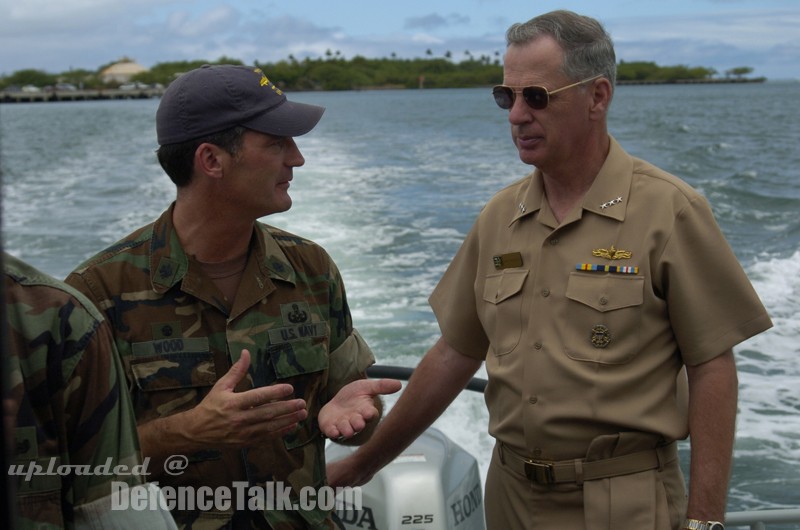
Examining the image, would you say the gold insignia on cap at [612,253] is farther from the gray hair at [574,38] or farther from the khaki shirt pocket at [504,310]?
the gray hair at [574,38]

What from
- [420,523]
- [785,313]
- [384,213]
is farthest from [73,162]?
[420,523]

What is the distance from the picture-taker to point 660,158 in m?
20.4

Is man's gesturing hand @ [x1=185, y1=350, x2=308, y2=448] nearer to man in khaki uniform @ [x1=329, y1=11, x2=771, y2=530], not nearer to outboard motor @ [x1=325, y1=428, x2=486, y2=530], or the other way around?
man in khaki uniform @ [x1=329, y1=11, x2=771, y2=530]

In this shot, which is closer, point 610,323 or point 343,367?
point 610,323

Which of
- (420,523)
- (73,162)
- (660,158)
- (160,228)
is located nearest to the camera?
(160,228)

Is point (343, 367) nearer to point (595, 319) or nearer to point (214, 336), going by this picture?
point (214, 336)

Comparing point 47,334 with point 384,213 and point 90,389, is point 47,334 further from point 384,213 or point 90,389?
point 384,213

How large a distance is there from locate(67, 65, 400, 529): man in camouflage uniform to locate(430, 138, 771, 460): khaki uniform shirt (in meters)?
0.35

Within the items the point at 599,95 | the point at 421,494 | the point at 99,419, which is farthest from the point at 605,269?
the point at 99,419

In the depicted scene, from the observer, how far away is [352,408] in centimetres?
217

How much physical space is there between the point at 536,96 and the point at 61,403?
4.56 ft

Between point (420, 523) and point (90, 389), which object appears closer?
point (90, 389)

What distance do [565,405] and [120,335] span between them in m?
0.96

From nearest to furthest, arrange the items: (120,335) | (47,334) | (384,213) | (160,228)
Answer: (47,334), (120,335), (160,228), (384,213)
